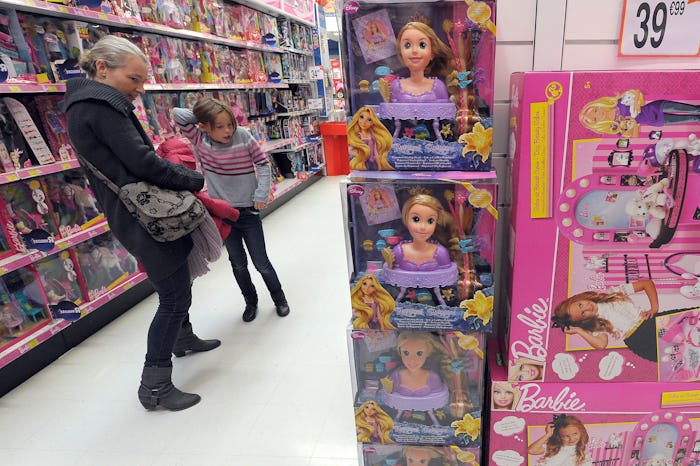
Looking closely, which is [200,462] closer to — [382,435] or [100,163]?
[382,435]

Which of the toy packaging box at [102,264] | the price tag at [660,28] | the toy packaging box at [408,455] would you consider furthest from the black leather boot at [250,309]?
the price tag at [660,28]

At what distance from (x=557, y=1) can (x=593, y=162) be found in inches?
17.9

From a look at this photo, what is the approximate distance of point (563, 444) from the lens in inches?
49.6

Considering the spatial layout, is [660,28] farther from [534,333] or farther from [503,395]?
[503,395]

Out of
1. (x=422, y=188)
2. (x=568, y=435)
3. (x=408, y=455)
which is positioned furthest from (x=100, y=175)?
(x=568, y=435)

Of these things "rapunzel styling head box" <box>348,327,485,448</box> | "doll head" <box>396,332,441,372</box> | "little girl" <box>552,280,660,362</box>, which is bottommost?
"rapunzel styling head box" <box>348,327,485,448</box>

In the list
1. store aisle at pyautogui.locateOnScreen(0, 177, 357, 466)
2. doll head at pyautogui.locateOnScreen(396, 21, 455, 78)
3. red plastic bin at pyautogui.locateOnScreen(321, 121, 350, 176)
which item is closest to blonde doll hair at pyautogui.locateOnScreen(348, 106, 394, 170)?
doll head at pyautogui.locateOnScreen(396, 21, 455, 78)

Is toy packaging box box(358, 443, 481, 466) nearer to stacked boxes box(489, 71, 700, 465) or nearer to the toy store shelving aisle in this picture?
stacked boxes box(489, 71, 700, 465)

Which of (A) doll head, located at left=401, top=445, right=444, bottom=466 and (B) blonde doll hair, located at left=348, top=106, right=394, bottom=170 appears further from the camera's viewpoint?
(A) doll head, located at left=401, top=445, right=444, bottom=466

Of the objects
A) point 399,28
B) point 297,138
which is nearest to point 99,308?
point 399,28

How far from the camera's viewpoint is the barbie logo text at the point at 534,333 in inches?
44.5

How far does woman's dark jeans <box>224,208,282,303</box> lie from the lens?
262cm

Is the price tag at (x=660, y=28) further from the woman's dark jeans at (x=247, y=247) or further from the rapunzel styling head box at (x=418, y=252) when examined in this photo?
the woman's dark jeans at (x=247, y=247)

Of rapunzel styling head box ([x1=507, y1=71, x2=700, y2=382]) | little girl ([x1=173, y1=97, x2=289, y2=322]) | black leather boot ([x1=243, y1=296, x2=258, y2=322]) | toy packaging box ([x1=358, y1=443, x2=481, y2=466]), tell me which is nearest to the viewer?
rapunzel styling head box ([x1=507, y1=71, x2=700, y2=382])
